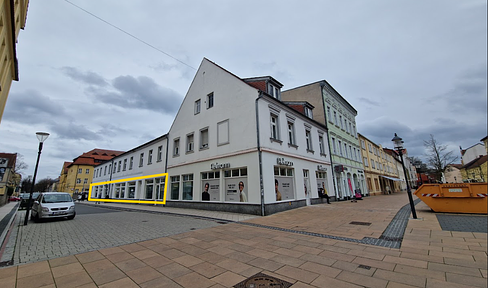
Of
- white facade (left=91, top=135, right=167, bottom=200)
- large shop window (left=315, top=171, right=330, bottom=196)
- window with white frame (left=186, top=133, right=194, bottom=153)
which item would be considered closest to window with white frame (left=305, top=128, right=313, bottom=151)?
large shop window (left=315, top=171, right=330, bottom=196)

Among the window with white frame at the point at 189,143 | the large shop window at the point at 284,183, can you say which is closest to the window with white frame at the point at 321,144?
Answer: the large shop window at the point at 284,183

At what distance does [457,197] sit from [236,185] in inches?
435

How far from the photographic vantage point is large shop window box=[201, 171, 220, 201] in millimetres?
14022

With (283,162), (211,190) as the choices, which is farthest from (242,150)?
(211,190)

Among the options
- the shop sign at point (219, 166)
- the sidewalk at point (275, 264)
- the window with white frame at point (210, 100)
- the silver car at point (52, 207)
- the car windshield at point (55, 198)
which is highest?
the window with white frame at point (210, 100)

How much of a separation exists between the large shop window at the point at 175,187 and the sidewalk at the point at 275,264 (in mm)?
12115

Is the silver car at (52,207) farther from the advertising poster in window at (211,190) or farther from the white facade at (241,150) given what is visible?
the advertising poster in window at (211,190)

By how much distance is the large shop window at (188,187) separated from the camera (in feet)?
53.2

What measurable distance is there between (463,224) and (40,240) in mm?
14237

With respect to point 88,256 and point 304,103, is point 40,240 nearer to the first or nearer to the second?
point 88,256

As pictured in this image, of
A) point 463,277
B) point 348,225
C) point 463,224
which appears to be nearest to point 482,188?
point 463,224

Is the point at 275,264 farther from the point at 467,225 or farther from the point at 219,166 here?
the point at 219,166

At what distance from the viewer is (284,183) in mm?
13516

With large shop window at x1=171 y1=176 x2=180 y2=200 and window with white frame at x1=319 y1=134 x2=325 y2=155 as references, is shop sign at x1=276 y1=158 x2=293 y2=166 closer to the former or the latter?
window with white frame at x1=319 y1=134 x2=325 y2=155
